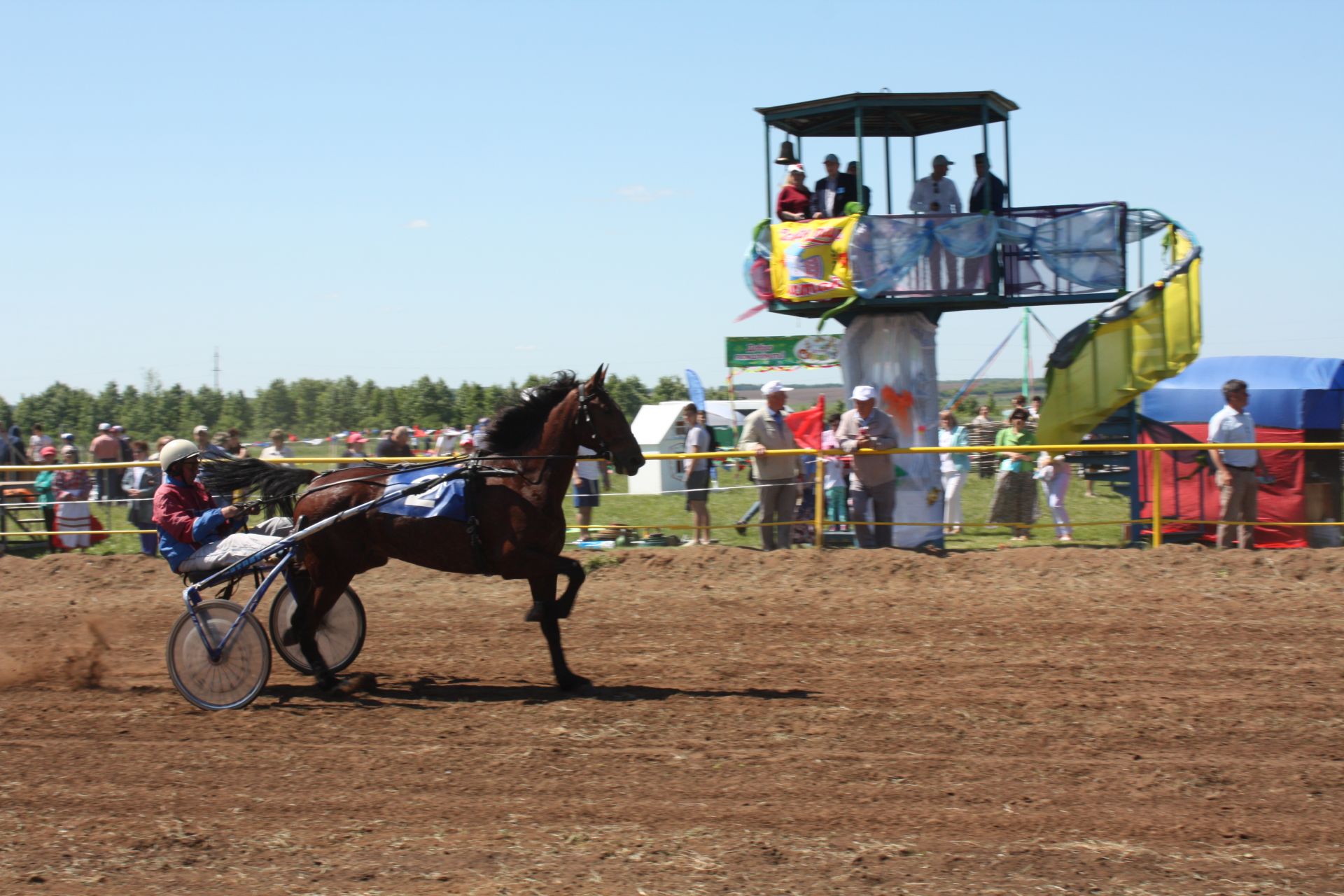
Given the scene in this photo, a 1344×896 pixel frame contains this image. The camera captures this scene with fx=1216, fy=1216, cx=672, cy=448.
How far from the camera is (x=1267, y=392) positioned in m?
15.3

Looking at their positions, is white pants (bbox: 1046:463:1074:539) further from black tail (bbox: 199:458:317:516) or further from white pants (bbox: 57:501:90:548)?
white pants (bbox: 57:501:90:548)

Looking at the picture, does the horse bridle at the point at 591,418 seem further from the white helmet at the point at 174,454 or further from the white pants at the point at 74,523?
the white pants at the point at 74,523

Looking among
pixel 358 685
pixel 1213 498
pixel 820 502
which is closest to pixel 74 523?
pixel 358 685

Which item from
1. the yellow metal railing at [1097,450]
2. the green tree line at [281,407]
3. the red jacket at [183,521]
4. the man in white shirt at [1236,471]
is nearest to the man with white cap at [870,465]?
the yellow metal railing at [1097,450]

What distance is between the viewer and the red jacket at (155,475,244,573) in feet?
25.7

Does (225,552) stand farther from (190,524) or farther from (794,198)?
(794,198)

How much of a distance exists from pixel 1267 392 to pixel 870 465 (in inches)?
232

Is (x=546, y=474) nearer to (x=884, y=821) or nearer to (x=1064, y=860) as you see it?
(x=884, y=821)

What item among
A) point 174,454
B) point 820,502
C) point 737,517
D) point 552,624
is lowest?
point 552,624

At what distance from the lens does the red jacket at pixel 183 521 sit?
784 cm

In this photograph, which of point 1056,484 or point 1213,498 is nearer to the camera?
point 1213,498

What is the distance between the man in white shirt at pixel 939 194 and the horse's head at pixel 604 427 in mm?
7692

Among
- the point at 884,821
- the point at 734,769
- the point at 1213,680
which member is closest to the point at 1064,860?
the point at 884,821

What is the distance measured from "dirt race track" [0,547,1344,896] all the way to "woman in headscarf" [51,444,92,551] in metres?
4.86
